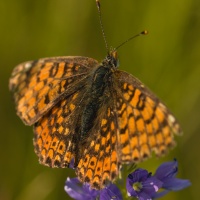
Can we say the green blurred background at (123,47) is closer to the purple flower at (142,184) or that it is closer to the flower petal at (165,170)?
the flower petal at (165,170)

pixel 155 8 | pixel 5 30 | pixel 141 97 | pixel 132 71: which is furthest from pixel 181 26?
pixel 141 97

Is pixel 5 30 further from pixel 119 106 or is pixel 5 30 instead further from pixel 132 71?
pixel 119 106

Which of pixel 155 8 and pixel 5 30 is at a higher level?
pixel 5 30

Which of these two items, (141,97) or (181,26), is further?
(181,26)

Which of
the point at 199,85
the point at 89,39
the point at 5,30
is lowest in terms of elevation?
the point at 199,85

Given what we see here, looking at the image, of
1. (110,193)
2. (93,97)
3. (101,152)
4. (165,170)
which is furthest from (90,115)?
(165,170)

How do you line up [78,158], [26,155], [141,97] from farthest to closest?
[26,155] → [78,158] → [141,97]

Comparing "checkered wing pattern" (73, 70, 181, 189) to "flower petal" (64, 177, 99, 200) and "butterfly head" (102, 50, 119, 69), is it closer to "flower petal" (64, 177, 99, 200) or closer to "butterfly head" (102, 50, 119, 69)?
"butterfly head" (102, 50, 119, 69)
